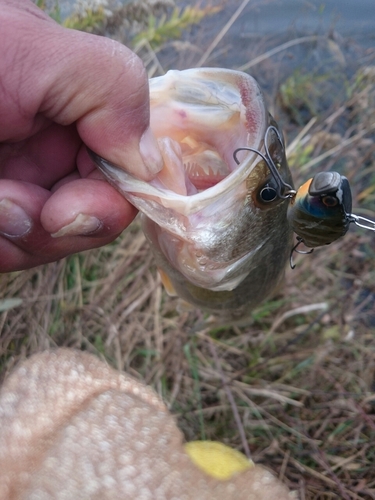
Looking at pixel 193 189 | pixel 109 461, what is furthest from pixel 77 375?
pixel 193 189

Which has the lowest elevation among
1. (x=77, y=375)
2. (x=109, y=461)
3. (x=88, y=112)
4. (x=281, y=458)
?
(x=281, y=458)

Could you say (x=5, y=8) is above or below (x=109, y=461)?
above

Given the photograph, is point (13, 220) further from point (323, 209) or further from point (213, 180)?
point (323, 209)

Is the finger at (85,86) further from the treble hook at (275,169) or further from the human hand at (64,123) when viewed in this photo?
the treble hook at (275,169)

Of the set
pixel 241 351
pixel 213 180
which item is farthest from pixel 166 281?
pixel 241 351

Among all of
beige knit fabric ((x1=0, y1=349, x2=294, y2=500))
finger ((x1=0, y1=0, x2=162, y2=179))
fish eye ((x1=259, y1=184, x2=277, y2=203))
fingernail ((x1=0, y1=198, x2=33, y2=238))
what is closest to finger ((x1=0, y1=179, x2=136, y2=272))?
fingernail ((x1=0, y1=198, x2=33, y2=238))

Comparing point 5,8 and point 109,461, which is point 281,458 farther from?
point 5,8

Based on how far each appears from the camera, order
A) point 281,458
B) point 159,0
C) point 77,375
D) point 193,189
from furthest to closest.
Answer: point 159,0
point 281,458
point 77,375
point 193,189
